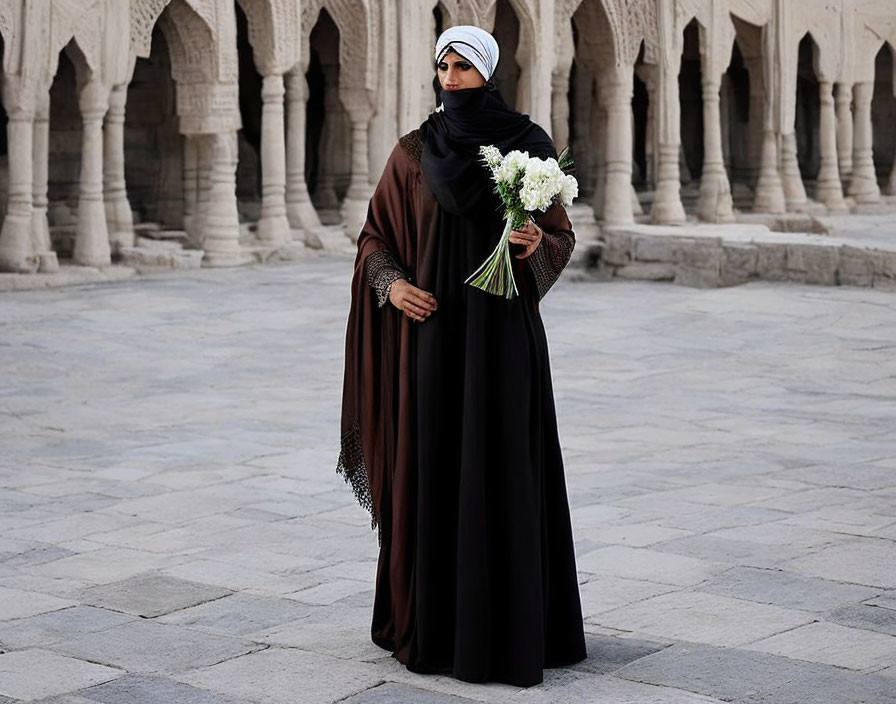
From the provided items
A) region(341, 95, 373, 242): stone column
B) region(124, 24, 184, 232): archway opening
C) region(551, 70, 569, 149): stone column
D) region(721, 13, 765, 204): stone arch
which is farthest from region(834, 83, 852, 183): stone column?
region(124, 24, 184, 232): archway opening

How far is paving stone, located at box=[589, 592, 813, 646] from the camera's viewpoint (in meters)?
4.81

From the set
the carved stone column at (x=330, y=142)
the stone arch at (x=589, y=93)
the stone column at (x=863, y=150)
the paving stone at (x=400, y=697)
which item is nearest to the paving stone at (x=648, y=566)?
the paving stone at (x=400, y=697)

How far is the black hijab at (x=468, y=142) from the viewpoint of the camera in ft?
14.4

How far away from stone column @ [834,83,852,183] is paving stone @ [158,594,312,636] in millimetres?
22858

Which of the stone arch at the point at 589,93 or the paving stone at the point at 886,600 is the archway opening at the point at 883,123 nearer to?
the stone arch at the point at 589,93

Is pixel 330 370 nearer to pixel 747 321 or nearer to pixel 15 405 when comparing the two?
pixel 15 405

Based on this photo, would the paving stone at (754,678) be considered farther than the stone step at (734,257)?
No

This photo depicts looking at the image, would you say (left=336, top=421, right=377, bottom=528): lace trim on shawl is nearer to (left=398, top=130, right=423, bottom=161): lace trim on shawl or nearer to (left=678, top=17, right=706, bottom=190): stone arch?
(left=398, top=130, right=423, bottom=161): lace trim on shawl

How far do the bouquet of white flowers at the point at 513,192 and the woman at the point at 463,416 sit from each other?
49 mm

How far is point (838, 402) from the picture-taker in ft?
31.4

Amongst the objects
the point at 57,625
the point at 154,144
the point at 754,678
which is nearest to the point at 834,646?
the point at 754,678

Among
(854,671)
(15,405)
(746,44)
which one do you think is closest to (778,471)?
(854,671)

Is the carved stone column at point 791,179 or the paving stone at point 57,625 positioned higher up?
the carved stone column at point 791,179

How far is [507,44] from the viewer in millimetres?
24938
